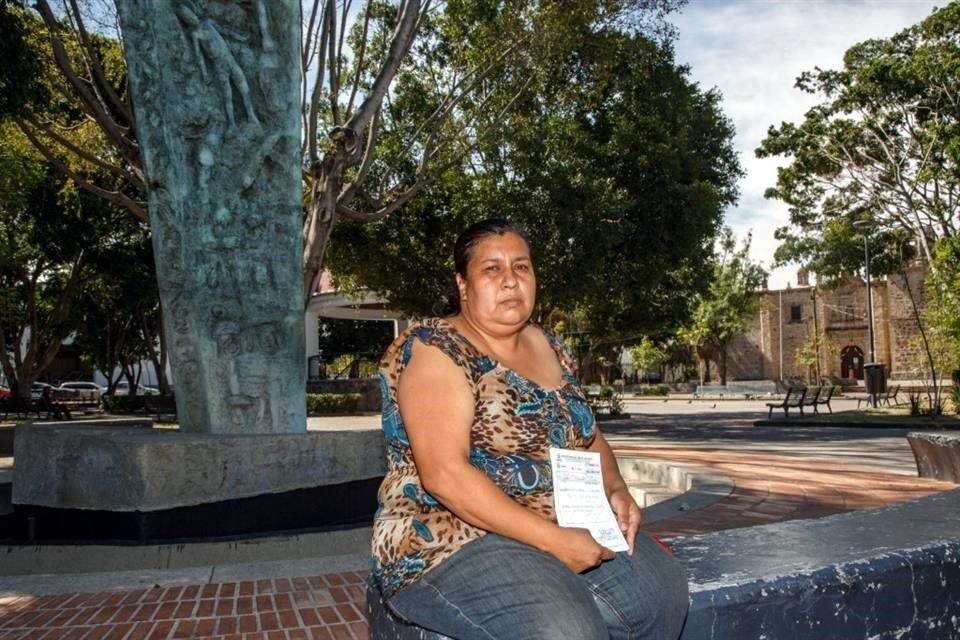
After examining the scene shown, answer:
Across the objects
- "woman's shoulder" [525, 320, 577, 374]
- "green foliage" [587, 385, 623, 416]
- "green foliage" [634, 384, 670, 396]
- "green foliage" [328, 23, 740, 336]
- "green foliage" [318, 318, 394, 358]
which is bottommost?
"green foliage" [634, 384, 670, 396]

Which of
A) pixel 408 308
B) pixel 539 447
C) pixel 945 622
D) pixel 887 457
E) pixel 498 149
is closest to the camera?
pixel 539 447

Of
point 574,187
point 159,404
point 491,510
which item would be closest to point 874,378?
point 574,187

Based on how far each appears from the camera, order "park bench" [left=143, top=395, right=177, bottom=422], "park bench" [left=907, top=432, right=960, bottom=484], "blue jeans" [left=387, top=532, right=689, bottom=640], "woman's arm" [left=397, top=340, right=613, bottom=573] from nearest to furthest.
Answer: "blue jeans" [left=387, top=532, right=689, bottom=640] < "woman's arm" [left=397, top=340, right=613, bottom=573] < "park bench" [left=907, top=432, right=960, bottom=484] < "park bench" [left=143, top=395, right=177, bottom=422]

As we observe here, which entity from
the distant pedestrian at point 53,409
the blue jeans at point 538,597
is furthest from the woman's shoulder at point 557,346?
the distant pedestrian at point 53,409

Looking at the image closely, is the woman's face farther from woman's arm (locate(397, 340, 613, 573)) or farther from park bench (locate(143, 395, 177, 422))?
park bench (locate(143, 395, 177, 422))

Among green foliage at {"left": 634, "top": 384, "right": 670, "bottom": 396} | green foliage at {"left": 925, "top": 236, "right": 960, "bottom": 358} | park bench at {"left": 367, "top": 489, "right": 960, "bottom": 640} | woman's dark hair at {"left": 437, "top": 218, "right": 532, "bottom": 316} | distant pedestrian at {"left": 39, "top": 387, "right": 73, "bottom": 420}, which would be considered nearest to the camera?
park bench at {"left": 367, "top": 489, "right": 960, "bottom": 640}

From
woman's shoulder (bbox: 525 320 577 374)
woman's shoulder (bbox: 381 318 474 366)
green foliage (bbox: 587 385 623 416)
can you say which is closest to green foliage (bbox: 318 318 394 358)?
green foliage (bbox: 587 385 623 416)

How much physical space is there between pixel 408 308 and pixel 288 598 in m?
14.9

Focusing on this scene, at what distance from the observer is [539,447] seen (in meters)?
2.02

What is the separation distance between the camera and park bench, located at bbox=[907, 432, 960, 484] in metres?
6.40

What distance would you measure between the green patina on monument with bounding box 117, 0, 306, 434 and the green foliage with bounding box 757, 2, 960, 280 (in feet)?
60.8

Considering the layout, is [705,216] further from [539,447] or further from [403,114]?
[539,447]

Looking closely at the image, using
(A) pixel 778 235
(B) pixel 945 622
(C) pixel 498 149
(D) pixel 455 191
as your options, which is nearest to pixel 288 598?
(B) pixel 945 622

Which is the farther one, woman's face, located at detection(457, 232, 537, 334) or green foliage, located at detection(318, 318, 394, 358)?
green foliage, located at detection(318, 318, 394, 358)
